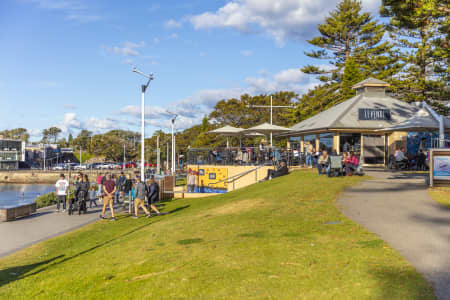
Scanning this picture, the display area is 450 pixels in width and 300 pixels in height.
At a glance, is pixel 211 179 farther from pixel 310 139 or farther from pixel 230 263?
pixel 230 263

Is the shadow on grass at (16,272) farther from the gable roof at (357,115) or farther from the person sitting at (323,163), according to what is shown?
the gable roof at (357,115)

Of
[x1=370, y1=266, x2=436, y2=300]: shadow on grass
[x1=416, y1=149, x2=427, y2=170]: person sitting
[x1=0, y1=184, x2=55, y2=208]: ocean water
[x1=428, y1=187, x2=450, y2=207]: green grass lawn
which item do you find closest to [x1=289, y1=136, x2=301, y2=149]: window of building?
[x1=416, y1=149, x2=427, y2=170]: person sitting

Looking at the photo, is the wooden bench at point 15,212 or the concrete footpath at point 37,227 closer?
the concrete footpath at point 37,227

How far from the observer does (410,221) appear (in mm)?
9977

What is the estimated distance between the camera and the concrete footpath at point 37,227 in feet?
41.6

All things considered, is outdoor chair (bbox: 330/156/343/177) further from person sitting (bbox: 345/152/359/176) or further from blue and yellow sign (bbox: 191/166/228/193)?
blue and yellow sign (bbox: 191/166/228/193)

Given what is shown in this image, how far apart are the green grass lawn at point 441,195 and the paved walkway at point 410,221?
0.23m

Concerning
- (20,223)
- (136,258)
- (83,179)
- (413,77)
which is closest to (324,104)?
(413,77)

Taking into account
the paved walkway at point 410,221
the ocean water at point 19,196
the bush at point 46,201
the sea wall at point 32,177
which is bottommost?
the ocean water at point 19,196

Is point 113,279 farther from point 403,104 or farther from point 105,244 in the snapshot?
point 403,104

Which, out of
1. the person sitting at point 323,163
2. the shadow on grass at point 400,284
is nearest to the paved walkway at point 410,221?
the shadow on grass at point 400,284

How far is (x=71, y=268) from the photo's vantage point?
8.78m

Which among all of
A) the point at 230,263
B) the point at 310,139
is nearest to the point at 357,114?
the point at 310,139

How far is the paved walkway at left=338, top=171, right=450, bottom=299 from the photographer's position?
669cm
